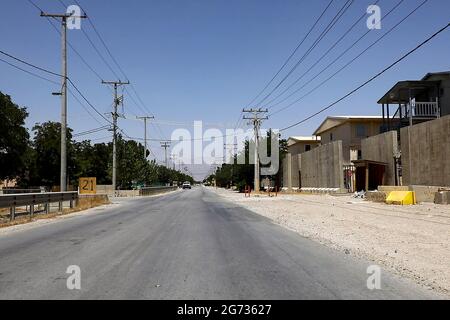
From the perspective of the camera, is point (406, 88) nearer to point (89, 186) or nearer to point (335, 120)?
point (335, 120)

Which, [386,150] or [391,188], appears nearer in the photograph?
[391,188]

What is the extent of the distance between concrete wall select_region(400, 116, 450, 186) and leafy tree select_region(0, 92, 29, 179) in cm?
4302

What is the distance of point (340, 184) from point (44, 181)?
49584 mm

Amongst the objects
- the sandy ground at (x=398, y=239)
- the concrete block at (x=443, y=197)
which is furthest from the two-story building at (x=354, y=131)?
the sandy ground at (x=398, y=239)

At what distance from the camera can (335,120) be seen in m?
66.8

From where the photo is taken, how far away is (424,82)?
4212cm

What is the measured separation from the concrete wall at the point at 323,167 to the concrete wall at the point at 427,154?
46.5 ft

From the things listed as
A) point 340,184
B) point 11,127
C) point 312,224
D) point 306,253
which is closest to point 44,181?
point 11,127

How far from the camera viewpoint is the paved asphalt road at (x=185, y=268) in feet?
23.5

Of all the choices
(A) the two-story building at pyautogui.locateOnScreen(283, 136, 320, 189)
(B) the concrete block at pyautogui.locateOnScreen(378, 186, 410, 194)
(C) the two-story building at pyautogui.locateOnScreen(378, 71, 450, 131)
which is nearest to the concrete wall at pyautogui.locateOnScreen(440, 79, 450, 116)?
(C) the two-story building at pyautogui.locateOnScreen(378, 71, 450, 131)

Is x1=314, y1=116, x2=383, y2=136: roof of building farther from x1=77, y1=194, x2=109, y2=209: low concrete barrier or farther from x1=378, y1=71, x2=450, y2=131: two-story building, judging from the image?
x1=77, y1=194, x2=109, y2=209: low concrete barrier

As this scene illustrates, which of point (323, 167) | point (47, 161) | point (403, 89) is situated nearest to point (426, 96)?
point (403, 89)

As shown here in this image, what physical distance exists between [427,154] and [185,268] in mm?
24540

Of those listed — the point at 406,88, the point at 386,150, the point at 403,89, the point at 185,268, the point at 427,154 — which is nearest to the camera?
the point at 185,268
